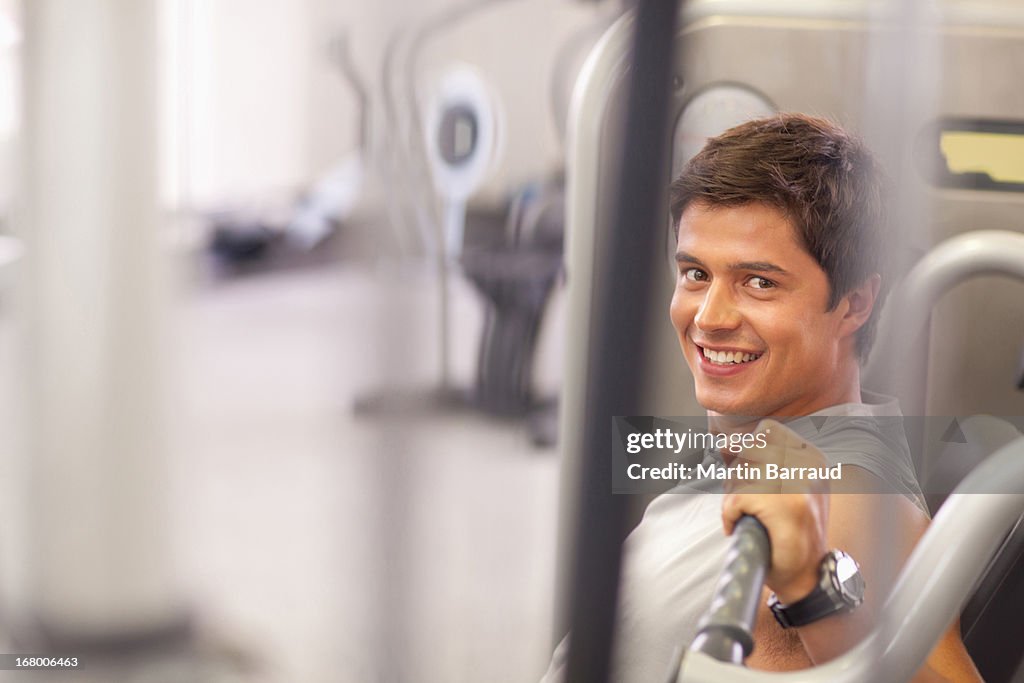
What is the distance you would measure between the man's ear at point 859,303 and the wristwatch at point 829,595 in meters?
0.10

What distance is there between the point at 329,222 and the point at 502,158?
147 cm

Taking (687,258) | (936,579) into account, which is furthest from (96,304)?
(936,579)

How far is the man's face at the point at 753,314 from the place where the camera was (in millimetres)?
448

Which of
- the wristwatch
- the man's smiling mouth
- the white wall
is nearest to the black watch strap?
the wristwatch

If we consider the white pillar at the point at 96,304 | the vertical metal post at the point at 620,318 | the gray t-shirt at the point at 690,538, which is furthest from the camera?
the white pillar at the point at 96,304

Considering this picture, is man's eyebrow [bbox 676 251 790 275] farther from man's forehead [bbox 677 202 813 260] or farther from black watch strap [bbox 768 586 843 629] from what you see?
black watch strap [bbox 768 586 843 629]

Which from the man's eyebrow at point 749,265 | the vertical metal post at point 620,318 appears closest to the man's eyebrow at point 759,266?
the man's eyebrow at point 749,265

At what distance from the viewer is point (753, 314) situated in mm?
446

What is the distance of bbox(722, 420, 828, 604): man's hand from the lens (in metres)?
0.42

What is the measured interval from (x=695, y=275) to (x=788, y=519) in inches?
4.6

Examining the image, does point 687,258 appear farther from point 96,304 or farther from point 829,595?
point 96,304

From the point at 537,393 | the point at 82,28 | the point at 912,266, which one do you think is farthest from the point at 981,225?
the point at 537,393

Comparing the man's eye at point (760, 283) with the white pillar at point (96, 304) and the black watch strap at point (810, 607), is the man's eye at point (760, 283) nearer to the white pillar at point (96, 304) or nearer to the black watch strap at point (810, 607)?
the black watch strap at point (810, 607)

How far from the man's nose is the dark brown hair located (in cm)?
4
